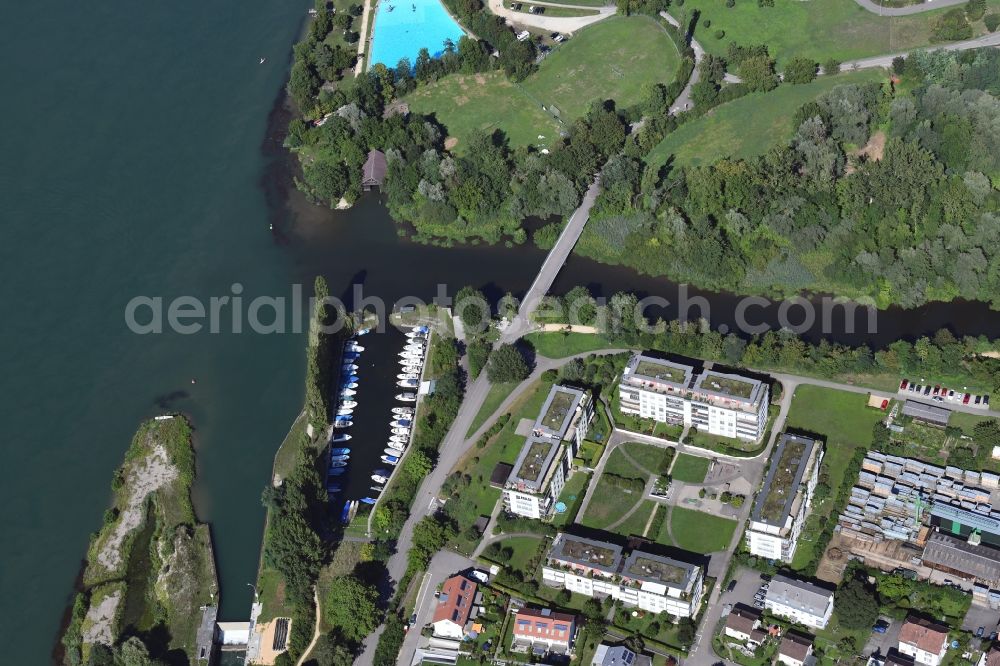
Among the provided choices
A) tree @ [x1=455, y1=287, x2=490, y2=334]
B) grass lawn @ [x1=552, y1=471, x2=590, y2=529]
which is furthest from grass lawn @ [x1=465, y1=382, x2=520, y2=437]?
grass lawn @ [x1=552, y1=471, x2=590, y2=529]

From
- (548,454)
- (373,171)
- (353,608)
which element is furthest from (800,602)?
(373,171)

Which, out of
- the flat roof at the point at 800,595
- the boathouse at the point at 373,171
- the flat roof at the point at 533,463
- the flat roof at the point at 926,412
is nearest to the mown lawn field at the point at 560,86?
the boathouse at the point at 373,171

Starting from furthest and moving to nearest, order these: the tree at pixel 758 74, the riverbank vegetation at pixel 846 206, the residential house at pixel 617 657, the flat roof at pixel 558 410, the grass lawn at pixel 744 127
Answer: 1. the tree at pixel 758 74
2. the grass lawn at pixel 744 127
3. the riverbank vegetation at pixel 846 206
4. the flat roof at pixel 558 410
5. the residential house at pixel 617 657

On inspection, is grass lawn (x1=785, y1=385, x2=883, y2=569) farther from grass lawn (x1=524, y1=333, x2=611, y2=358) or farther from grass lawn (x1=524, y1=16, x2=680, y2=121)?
grass lawn (x1=524, y1=16, x2=680, y2=121)

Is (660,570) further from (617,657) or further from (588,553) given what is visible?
(617,657)

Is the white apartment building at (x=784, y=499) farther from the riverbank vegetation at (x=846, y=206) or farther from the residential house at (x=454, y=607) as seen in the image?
the riverbank vegetation at (x=846, y=206)

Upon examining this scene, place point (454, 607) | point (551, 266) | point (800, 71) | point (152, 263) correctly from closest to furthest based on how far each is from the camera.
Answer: point (454, 607), point (551, 266), point (152, 263), point (800, 71)
